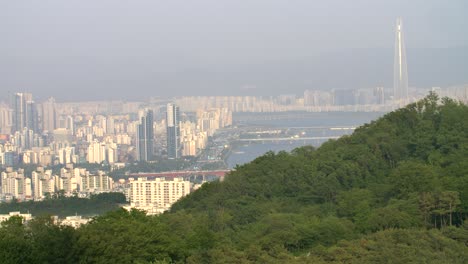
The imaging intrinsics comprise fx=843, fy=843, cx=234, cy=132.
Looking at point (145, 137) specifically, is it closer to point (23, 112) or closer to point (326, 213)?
point (23, 112)

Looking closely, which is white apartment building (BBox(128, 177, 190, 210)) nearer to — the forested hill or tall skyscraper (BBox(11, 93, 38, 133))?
the forested hill

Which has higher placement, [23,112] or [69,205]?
[23,112]

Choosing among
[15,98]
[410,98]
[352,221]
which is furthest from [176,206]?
[15,98]

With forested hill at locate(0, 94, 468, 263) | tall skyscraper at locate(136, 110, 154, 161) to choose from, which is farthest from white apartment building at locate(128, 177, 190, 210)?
tall skyscraper at locate(136, 110, 154, 161)

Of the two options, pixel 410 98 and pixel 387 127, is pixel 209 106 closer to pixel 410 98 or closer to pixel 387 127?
pixel 410 98

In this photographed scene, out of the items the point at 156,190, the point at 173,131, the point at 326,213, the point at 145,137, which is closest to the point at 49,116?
the point at 145,137
